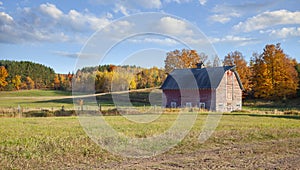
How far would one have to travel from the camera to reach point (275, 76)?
5138cm

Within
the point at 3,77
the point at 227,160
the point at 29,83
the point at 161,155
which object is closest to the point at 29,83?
the point at 29,83

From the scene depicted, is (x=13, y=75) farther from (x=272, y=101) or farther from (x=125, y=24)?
(x=125, y=24)

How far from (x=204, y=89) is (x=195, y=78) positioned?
277 cm

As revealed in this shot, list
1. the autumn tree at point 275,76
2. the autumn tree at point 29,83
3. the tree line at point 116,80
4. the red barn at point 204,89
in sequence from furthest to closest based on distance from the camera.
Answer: the autumn tree at point 29,83 < the autumn tree at point 275,76 < the red barn at point 204,89 < the tree line at point 116,80

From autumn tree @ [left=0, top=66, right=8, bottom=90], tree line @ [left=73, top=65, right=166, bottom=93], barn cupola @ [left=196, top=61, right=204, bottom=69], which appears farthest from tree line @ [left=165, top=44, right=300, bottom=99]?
autumn tree @ [left=0, top=66, right=8, bottom=90]

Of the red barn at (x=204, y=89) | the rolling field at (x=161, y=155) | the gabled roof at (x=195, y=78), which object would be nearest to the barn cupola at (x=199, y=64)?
the red barn at (x=204, y=89)

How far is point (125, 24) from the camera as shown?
11258 millimetres

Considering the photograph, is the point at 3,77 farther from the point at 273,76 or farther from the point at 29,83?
the point at 273,76

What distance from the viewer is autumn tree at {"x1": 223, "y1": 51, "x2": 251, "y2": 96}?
2098 inches

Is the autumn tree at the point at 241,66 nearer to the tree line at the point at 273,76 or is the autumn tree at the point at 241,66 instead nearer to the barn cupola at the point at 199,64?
the tree line at the point at 273,76

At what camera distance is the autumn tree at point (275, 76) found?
2002 inches

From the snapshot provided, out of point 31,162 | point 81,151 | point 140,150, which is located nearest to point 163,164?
point 140,150

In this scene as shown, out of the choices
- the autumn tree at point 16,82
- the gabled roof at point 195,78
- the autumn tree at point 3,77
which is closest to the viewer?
the gabled roof at point 195,78

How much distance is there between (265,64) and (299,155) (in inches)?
1773
